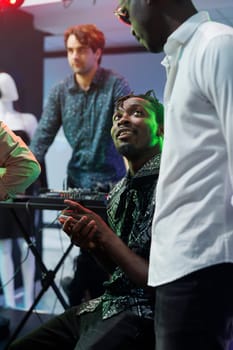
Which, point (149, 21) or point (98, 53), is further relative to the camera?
point (98, 53)

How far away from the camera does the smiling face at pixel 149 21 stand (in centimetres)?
95

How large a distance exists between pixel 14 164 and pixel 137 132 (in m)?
0.61

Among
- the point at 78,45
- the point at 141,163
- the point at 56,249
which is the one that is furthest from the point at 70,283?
the point at 141,163

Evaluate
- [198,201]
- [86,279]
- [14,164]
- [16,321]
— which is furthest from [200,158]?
[16,321]

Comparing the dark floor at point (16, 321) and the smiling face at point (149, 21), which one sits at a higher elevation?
the smiling face at point (149, 21)

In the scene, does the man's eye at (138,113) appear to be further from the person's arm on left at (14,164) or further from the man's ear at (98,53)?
the man's ear at (98,53)

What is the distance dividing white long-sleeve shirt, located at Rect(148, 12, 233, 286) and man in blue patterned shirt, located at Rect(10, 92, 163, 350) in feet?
1.20

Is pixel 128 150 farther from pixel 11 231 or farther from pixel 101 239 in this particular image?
pixel 11 231

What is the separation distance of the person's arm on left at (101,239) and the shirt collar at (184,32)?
489mm

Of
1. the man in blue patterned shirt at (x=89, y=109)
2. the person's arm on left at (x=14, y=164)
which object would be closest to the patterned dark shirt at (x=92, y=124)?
the man in blue patterned shirt at (x=89, y=109)

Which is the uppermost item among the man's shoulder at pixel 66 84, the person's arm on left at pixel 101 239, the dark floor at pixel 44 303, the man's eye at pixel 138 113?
the man's eye at pixel 138 113

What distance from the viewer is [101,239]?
125 centimetres

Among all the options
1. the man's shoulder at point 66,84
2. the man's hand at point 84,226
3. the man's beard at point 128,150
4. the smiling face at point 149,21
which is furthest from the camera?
the man's shoulder at point 66,84

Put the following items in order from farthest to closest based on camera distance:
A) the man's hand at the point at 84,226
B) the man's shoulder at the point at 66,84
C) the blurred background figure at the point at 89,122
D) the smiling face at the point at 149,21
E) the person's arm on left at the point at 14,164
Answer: the man's shoulder at the point at 66,84
the blurred background figure at the point at 89,122
the person's arm on left at the point at 14,164
the man's hand at the point at 84,226
the smiling face at the point at 149,21
